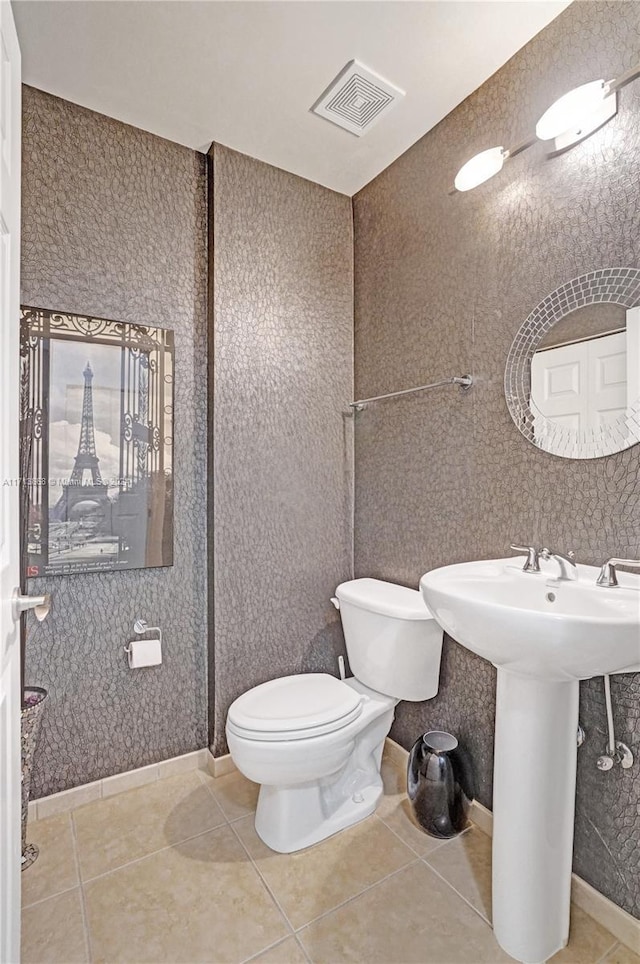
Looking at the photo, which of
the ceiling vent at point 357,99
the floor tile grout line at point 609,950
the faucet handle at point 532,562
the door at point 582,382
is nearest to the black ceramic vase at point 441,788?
the floor tile grout line at point 609,950

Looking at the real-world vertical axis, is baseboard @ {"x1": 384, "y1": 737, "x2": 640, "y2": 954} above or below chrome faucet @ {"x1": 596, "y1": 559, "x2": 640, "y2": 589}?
below

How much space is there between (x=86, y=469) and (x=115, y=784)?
115cm

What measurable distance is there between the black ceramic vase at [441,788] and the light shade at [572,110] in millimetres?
1860

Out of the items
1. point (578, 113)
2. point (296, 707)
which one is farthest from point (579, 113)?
point (296, 707)

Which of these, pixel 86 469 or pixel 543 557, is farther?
pixel 86 469

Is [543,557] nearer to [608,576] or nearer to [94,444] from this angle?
[608,576]

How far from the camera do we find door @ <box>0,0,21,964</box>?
0.88 m

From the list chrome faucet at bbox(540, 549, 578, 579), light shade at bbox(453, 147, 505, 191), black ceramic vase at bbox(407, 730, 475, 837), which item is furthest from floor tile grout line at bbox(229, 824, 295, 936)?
light shade at bbox(453, 147, 505, 191)

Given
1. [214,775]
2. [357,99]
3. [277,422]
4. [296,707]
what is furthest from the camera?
[277,422]

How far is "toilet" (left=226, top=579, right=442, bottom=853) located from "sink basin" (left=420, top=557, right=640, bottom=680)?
1.43ft

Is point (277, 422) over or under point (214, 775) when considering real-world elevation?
over

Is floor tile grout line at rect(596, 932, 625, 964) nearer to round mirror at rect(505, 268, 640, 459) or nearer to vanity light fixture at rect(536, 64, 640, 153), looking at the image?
round mirror at rect(505, 268, 640, 459)

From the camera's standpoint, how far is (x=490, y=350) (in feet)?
5.16

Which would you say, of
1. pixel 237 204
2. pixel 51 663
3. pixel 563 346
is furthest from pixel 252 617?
pixel 237 204
